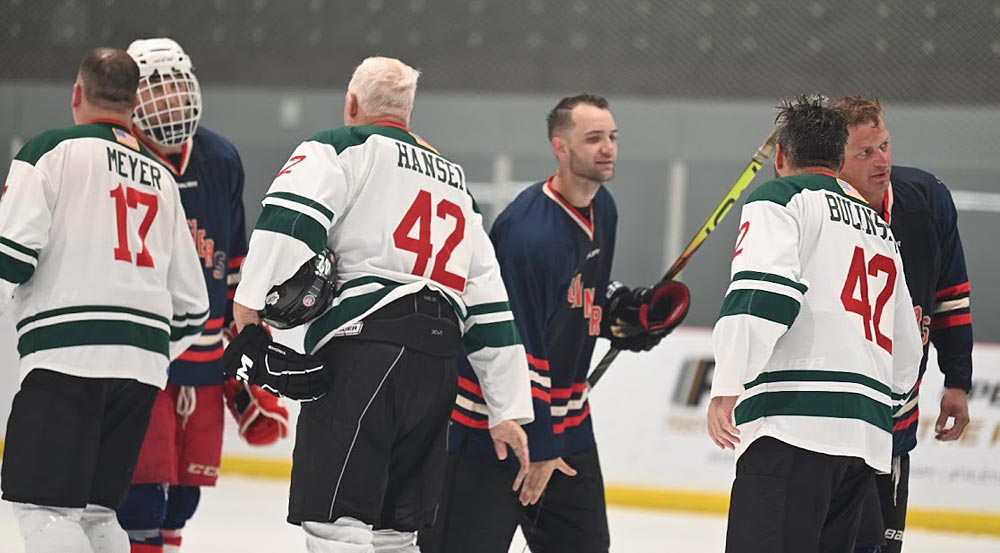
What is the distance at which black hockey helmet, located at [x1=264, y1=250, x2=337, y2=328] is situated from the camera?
2.53 metres

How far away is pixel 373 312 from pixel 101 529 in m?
0.91

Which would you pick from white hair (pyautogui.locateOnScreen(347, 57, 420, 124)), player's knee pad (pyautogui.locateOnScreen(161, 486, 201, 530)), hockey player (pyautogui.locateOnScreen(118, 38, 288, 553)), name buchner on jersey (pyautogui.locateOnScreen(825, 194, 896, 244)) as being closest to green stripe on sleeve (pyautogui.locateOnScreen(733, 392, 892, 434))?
name buchner on jersey (pyautogui.locateOnScreen(825, 194, 896, 244))

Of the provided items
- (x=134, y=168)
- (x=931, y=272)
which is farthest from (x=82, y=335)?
(x=931, y=272)

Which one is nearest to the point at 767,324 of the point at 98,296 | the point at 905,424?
the point at 905,424

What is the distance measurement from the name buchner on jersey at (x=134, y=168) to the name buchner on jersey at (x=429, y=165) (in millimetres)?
678

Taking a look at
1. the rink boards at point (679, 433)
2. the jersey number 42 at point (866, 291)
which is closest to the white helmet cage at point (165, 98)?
the jersey number 42 at point (866, 291)

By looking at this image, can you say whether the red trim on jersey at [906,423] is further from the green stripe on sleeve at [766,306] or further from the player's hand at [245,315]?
the player's hand at [245,315]

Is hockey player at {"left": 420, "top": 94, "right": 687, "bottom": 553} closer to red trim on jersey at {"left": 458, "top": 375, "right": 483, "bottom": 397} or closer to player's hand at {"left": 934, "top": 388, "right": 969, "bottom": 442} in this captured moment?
red trim on jersey at {"left": 458, "top": 375, "right": 483, "bottom": 397}

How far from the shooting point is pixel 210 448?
3.81 meters

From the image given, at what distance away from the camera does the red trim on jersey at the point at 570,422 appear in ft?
10.9

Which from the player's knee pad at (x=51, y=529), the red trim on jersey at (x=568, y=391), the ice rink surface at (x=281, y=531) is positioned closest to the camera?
the player's knee pad at (x=51, y=529)

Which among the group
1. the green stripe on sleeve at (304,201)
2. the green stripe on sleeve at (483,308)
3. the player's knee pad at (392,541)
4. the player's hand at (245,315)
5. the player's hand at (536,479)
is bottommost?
the player's knee pad at (392,541)

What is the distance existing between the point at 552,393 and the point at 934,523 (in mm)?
3051

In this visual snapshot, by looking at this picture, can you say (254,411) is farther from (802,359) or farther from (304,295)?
(802,359)
